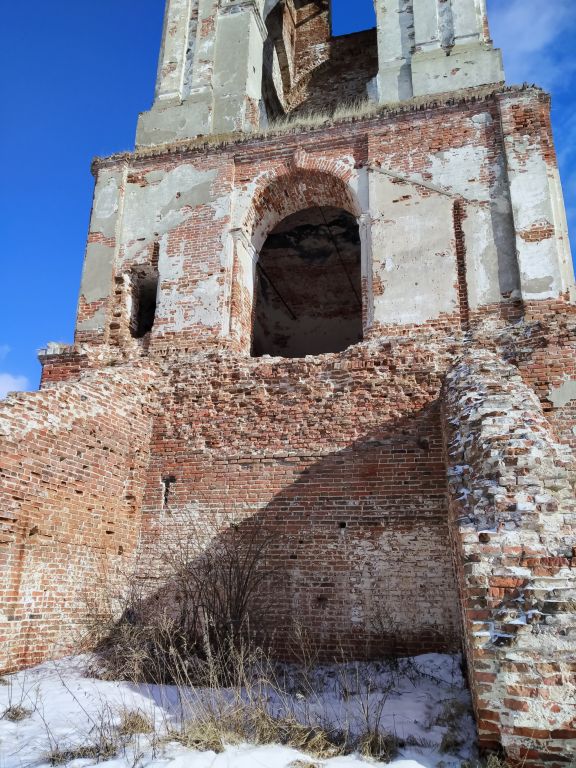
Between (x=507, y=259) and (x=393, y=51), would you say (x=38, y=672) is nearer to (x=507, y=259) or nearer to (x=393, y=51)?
(x=507, y=259)

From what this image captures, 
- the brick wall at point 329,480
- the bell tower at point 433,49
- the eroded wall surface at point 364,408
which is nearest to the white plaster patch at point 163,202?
the eroded wall surface at point 364,408

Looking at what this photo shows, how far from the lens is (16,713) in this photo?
4504 mm

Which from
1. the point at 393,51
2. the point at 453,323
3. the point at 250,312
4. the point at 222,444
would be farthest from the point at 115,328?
the point at 393,51

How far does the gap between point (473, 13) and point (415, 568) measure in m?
9.81

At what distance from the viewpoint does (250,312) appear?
10.2m

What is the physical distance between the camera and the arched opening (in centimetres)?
1384

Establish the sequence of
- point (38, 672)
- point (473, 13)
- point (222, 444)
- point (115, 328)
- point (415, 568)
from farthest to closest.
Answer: point (473, 13) → point (115, 328) → point (222, 444) → point (415, 568) → point (38, 672)

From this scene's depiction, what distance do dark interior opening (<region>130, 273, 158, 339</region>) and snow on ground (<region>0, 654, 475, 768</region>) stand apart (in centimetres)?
556

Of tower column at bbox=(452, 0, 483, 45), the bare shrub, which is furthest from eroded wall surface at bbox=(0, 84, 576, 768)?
tower column at bbox=(452, 0, 483, 45)

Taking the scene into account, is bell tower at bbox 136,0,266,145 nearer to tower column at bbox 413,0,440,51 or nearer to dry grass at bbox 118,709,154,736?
tower column at bbox 413,0,440,51

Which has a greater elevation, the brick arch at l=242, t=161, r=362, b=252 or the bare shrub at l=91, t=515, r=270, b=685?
the brick arch at l=242, t=161, r=362, b=252

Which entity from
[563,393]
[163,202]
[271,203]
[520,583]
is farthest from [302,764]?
[163,202]

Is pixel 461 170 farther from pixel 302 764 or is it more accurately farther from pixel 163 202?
pixel 302 764

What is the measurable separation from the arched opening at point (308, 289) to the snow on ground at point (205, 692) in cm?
937
